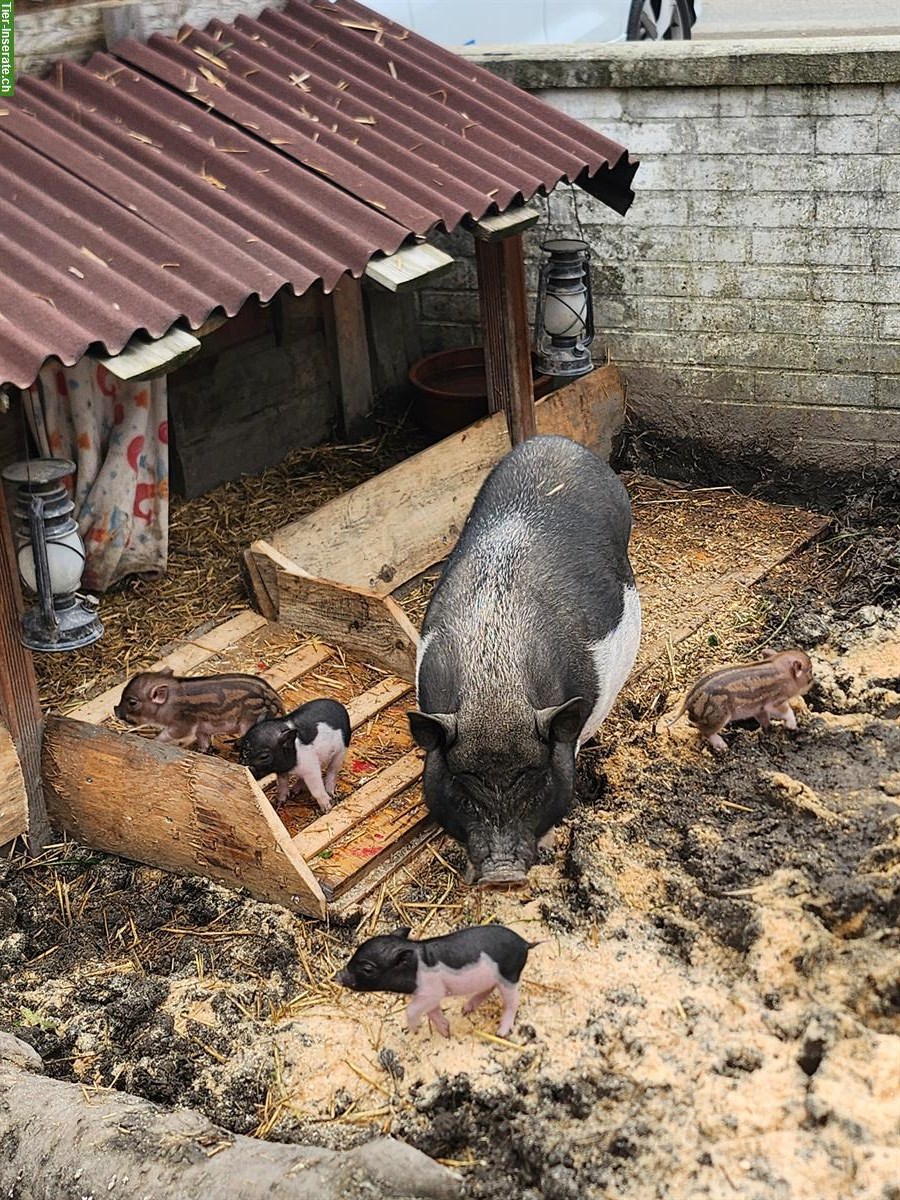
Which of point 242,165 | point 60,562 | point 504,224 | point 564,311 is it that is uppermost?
point 242,165

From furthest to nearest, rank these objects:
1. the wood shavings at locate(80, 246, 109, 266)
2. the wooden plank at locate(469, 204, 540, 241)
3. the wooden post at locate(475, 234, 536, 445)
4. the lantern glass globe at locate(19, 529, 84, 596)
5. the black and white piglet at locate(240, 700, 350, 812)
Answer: the wooden post at locate(475, 234, 536, 445) → the wooden plank at locate(469, 204, 540, 241) → the black and white piglet at locate(240, 700, 350, 812) → the wood shavings at locate(80, 246, 109, 266) → the lantern glass globe at locate(19, 529, 84, 596)

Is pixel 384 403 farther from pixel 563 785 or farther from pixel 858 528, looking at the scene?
pixel 563 785

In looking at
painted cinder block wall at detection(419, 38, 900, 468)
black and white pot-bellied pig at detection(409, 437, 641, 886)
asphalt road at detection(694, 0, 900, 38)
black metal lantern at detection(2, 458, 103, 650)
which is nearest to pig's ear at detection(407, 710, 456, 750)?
black and white pot-bellied pig at detection(409, 437, 641, 886)

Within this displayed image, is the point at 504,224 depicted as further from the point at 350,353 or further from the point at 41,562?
the point at 41,562

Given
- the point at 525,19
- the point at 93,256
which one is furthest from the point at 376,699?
the point at 525,19

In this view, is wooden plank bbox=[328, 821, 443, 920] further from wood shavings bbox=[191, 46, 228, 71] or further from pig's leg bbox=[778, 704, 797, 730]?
wood shavings bbox=[191, 46, 228, 71]

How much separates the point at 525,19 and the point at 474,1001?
6762 mm

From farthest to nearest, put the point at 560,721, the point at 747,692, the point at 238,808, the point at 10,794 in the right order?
1. the point at 747,692
2. the point at 10,794
3. the point at 238,808
4. the point at 560,721

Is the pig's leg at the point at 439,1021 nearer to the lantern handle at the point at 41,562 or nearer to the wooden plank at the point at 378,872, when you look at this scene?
the wooden plank at the point at 378,872

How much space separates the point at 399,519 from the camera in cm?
688

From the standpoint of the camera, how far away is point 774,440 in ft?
25.6

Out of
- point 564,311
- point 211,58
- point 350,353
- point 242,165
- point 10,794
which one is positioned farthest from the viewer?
point 350,353

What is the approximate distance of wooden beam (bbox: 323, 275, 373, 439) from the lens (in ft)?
26.6

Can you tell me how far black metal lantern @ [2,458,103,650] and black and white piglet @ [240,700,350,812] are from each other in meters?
0.70
